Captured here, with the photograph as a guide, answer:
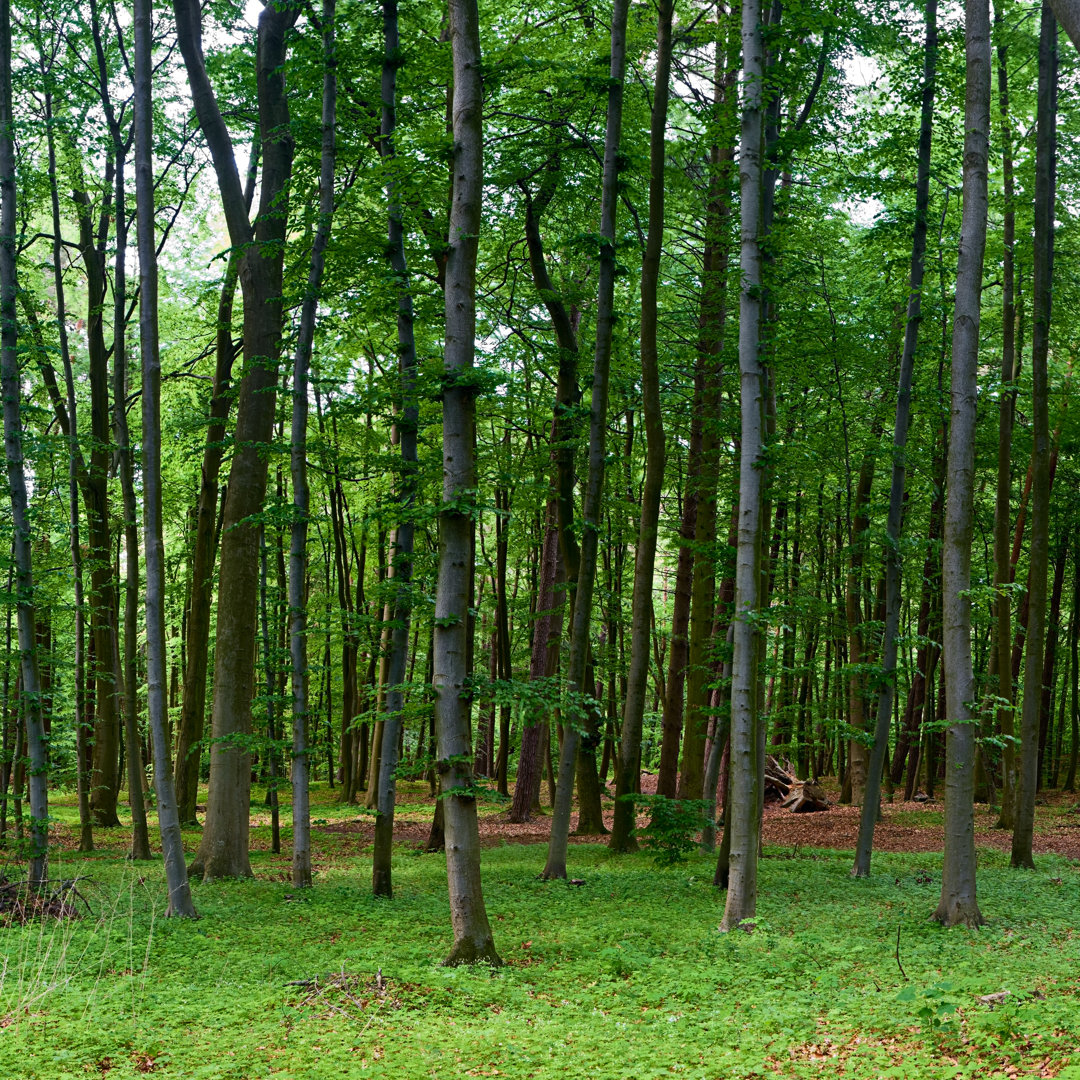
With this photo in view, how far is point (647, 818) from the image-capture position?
20094mm

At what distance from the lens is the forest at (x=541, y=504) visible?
241 inches

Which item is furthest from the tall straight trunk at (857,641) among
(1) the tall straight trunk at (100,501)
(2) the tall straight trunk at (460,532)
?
(1) the tall straight trunk at (100,501)

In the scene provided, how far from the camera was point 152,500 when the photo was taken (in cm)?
853

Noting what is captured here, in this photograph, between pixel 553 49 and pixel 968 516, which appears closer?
pixel 968 516

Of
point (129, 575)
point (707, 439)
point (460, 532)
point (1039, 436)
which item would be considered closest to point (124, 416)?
point (129, 575)

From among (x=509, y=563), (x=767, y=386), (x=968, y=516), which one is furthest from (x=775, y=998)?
(x=509, y=563)

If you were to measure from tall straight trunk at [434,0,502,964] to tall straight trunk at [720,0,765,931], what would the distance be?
246 centimetres

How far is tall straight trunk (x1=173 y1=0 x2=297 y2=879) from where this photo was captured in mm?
11227

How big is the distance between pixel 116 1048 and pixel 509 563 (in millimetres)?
20474

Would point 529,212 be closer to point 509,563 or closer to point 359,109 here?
point 359,109

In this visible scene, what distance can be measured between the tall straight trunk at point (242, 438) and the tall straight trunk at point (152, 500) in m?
2.27

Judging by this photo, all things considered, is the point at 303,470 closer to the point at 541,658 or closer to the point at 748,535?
the point at 748,535

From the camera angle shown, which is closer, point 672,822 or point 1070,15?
point 1070,15

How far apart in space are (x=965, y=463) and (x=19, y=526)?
958 cm
